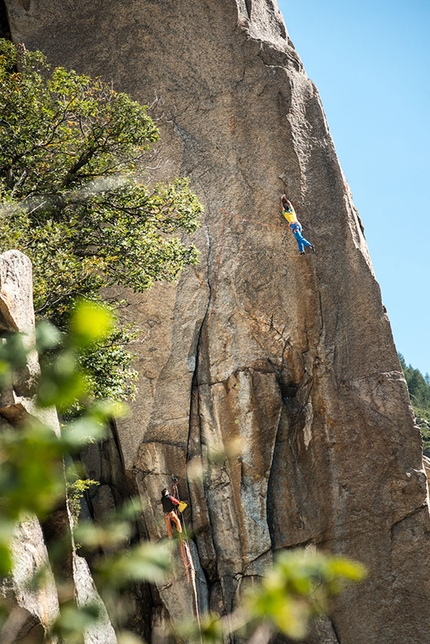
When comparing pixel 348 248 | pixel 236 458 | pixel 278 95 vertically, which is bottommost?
pixel 236 458

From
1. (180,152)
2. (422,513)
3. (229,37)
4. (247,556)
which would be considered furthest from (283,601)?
(229,37)

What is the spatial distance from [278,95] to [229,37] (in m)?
1.94

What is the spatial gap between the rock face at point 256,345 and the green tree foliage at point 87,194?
8.79 feet

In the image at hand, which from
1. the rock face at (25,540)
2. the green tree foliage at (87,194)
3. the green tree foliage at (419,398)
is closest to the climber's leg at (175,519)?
the green tree foliage at (87,194)

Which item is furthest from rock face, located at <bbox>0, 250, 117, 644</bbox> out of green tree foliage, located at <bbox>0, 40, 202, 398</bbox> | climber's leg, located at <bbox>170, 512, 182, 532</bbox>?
climber's leg, located at <bbox>170, 512, 182, 532</bbox>

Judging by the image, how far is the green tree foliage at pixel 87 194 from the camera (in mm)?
10977

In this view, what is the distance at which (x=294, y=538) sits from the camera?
46.2 feet

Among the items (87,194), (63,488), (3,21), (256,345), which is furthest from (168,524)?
(3,21)

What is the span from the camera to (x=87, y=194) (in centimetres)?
1212

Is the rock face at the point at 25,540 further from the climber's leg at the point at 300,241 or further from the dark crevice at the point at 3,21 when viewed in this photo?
the dark crevice at the point at 3,21

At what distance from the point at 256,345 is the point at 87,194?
5067 millimetres

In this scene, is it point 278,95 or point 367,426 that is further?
point 278,95

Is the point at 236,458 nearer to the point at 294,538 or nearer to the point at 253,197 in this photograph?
the point at 294,538

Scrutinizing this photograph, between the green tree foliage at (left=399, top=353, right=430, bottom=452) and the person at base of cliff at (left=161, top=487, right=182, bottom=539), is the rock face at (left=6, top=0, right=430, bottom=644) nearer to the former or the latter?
the person at base of cliff at (left=161, top=487, right=182, bottom=539)
